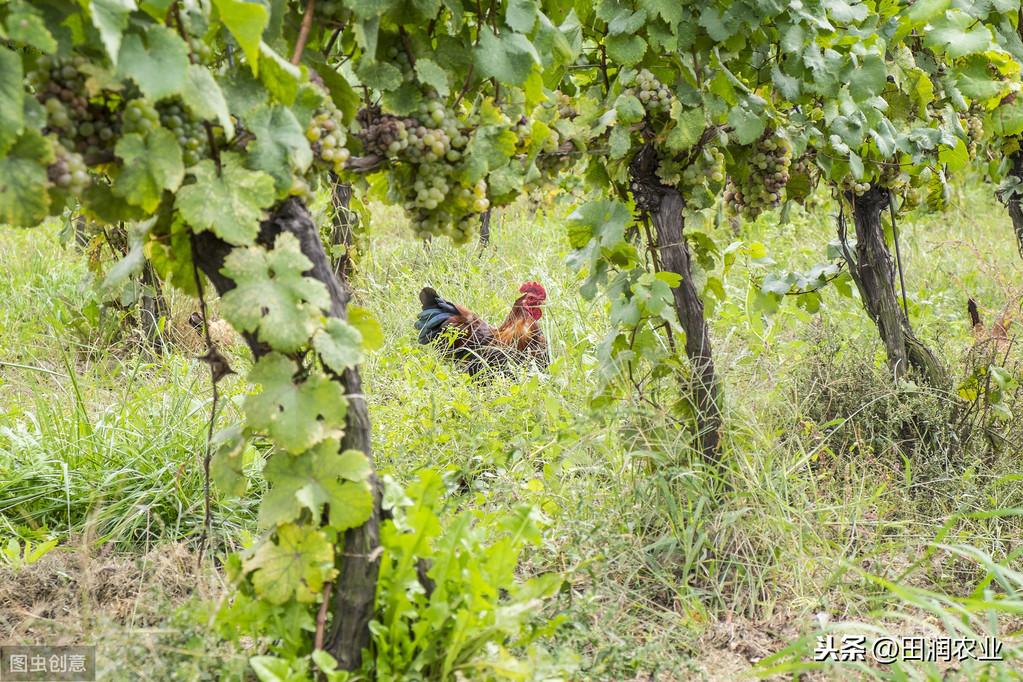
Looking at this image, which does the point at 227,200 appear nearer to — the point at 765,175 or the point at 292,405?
the point at 292,405

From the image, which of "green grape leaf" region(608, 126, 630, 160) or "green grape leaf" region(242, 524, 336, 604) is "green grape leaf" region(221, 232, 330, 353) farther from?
"green grape leaf" region(608, 126, 630, 160)

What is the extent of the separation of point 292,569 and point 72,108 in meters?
0.89

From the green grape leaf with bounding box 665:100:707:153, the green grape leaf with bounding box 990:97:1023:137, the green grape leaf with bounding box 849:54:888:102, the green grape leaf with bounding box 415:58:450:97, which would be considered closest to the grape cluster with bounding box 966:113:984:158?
the green grape leaf with bounding box 990:97:1023:137

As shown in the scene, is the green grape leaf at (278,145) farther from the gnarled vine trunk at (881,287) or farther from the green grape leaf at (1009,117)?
the green grape leaf at (1009,117)

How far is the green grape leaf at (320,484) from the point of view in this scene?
1.76m

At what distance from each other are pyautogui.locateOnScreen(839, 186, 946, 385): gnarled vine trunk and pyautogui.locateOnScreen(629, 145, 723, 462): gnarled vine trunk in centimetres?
108

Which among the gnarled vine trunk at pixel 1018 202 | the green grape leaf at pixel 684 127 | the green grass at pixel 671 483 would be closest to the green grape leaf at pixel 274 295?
the green grass at pixel 671 483

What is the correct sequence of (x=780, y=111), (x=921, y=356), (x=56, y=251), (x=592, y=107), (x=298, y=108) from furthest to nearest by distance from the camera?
1. (x=56, y=251)
2. (x=921, y=356)
3. (x=780, y=111)
4. (x=592, y=107)
5. (x=298, y=108)

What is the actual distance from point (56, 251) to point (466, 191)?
5.43 metres

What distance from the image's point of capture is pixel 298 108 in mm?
1704

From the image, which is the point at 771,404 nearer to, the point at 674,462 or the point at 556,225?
the point at 674,462

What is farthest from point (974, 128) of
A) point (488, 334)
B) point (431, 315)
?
point (431, 315)

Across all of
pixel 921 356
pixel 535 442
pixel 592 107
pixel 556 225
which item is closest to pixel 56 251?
pixel 556 225

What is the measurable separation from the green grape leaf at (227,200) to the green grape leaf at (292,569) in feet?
1.86
